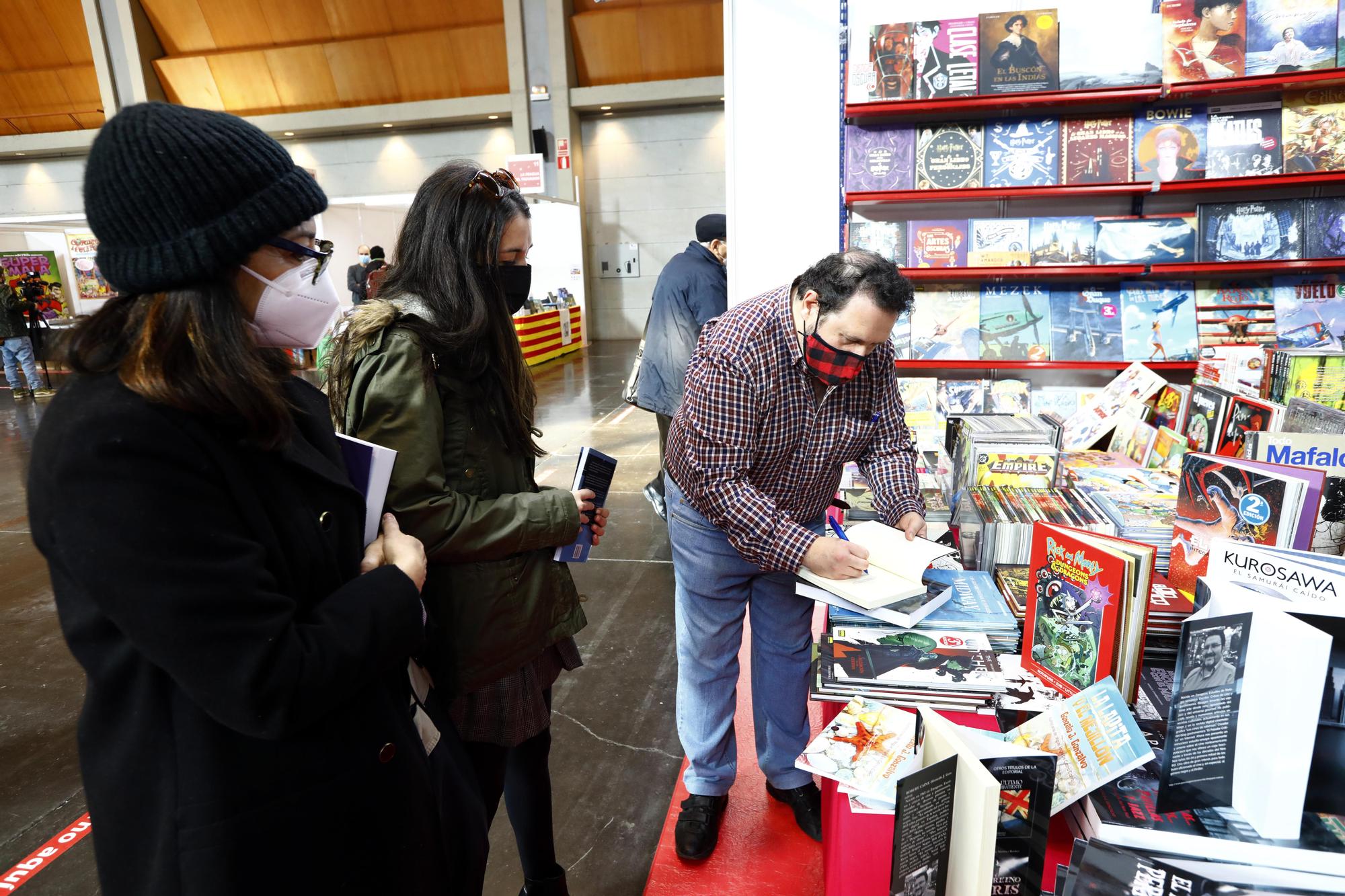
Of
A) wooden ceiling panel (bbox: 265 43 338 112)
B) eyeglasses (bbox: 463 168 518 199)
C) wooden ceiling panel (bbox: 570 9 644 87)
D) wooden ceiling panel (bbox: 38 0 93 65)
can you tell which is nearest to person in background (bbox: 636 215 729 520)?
eyeglasses (bbox: 463 168 518 199)

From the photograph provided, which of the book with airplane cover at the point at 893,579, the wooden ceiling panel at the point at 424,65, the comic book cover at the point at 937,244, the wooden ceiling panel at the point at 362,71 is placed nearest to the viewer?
the book with airplane cover at the point at 893,579

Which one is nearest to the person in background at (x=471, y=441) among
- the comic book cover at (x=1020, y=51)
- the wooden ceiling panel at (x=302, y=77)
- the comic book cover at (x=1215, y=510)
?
the comic book cover at (x=1215, y=510)

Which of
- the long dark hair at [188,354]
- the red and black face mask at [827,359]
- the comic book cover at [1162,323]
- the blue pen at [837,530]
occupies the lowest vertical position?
the blue pen at [837,530]

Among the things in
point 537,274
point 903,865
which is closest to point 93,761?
point 903,865

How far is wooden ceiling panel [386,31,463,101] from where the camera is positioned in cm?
1272

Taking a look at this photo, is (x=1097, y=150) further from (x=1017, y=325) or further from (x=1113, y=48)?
(x=1017, y=325)

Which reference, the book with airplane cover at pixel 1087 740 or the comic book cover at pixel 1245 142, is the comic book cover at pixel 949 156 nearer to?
the comic book cover at pixel 1245 142

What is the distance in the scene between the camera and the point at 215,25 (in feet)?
43.0

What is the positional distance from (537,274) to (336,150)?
4.33 m

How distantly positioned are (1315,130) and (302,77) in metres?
14.5

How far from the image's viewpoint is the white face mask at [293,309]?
96cm

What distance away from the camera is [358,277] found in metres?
10.1

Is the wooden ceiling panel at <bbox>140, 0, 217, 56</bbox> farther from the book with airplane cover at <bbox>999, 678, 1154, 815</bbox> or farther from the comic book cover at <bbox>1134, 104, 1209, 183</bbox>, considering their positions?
the book with airplane cover at <bbox>999, 678, 1154, 815</bbox>

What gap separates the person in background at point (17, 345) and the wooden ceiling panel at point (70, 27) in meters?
6.41
